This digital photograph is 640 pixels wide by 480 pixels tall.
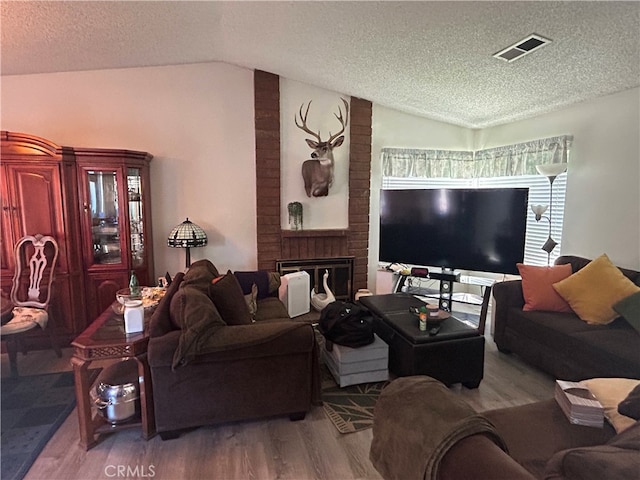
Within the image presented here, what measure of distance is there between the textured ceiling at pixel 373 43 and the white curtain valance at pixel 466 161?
457 millimetres

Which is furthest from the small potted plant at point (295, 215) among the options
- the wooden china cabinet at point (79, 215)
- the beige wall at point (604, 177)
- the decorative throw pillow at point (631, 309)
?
the decorative throw pillow at point (631, 309)

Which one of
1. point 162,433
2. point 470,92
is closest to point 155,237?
point 162,433

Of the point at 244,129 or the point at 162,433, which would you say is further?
the point at 244,129

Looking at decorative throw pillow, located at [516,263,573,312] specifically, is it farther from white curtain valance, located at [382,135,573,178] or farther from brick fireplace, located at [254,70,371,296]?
brick fireplace, located at [254,70,371,296]

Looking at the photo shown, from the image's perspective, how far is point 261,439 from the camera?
217cm

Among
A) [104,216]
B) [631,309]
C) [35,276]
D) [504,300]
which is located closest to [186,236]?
[104,216]

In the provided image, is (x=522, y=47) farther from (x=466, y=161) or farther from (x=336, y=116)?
(x=466, y=161)

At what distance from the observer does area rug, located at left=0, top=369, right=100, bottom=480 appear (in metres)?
2.00

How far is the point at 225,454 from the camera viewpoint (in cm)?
205

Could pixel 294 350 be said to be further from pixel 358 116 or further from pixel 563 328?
pixel 358 116

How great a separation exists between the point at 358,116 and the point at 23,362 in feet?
13.7

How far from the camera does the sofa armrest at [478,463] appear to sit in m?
0.87

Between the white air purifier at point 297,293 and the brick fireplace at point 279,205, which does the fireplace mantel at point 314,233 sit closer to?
the brick fireplace at point 279,205

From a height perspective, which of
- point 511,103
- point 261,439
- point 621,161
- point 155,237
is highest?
point 511,103
